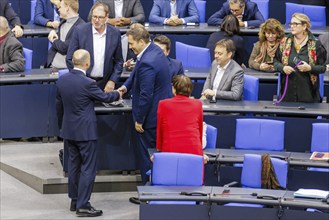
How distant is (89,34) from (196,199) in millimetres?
2462

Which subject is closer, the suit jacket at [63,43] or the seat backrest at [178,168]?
the seat backrest at [178,168]

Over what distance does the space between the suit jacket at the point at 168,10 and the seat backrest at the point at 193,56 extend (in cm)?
128

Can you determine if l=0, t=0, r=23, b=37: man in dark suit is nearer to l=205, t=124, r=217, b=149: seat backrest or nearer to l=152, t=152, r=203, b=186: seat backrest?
l=205, t=124, r=217, b=149: seat backrest

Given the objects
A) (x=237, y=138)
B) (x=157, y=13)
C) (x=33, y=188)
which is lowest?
(x=33, y=188)

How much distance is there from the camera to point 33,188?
10.2 metres

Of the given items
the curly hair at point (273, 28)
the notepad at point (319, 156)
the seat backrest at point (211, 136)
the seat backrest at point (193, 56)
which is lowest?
the notepad at point (319, 156)

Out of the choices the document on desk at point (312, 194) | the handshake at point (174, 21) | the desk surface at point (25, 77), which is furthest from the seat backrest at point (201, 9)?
the document on desk at point (312, 194)

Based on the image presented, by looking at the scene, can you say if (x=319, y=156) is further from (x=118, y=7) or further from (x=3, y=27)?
(x=118, y=7)

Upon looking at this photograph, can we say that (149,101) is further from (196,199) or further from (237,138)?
(196,199)

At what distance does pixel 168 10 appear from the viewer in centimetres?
1275

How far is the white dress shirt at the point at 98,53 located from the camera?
9.93 meters

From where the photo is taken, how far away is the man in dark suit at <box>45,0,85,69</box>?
10641mm

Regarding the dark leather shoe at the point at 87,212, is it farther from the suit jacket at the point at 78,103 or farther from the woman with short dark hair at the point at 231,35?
the woman with short dark hair at the point at 231,35

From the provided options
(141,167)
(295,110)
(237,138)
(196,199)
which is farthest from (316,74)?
(196,199)
